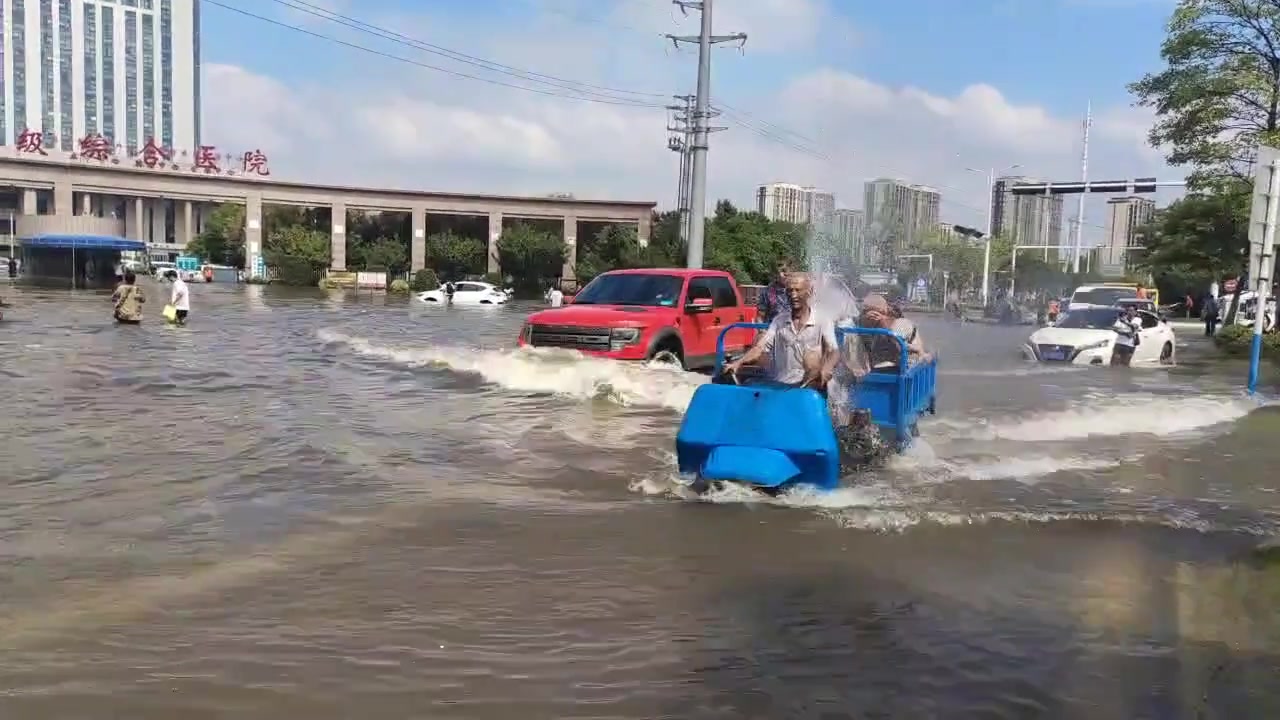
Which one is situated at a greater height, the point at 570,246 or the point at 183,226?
the point at 183,226

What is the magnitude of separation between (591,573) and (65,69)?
138750 millimetres

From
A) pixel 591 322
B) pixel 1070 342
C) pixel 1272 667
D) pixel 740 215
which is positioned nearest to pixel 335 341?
pixel 591 322

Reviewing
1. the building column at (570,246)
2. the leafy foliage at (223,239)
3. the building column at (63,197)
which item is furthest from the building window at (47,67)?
the building column at (570,246)

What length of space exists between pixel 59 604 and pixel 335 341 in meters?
17.3

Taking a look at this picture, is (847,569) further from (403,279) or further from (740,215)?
(403,279)

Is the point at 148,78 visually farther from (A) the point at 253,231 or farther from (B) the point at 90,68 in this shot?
(A) the point at 253,231

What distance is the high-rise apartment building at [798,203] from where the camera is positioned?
43.9ft

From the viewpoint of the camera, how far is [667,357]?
13594 mm

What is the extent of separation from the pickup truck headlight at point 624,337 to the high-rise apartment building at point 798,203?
109 inches

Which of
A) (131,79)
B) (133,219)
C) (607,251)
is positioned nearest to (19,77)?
(131,79)

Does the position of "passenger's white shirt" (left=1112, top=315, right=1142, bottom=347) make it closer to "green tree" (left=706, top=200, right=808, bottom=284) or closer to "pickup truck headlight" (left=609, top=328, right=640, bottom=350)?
"pickup truck headlight" (left=609, top=328, right=640, bottom=350)

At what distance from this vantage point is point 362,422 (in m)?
10.9

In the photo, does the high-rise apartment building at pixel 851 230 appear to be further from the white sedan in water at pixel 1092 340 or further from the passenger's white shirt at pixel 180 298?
the passenger's white shirt at pixel 180 298

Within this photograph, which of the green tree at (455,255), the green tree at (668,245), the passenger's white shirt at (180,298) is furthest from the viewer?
the green tree at (455,255)
